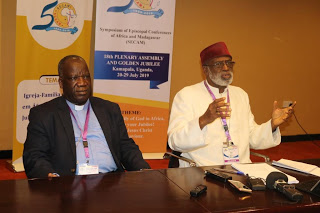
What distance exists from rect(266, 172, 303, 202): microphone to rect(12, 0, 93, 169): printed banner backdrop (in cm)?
390

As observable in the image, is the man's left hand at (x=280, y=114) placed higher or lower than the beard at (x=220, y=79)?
Result: lower

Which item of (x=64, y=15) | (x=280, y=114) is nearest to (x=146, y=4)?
(x=64, y=15)

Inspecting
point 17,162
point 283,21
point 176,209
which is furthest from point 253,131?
point 283,21

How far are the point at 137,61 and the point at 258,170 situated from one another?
12.4 ft

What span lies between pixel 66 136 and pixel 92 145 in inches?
8.2

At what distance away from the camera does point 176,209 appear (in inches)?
87.8

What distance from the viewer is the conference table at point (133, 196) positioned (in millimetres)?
2223

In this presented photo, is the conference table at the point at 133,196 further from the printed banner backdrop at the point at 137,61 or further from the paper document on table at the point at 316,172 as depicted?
the printed banner backdrop at the point at 137,61

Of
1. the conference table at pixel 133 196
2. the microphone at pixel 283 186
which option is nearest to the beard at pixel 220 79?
the conference table at pixel 133 196

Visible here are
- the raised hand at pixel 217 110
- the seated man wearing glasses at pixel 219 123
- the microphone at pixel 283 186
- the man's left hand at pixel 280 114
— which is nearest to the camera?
the microphone at pixel 283 186

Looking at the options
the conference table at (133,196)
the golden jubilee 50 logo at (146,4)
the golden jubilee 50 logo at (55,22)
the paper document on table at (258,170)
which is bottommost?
the conference table at (133,196)

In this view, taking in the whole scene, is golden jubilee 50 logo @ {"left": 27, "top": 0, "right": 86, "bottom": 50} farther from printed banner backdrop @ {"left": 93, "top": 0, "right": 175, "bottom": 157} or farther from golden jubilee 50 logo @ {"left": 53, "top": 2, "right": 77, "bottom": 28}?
printed banner backdrop @ {"left": 93, "top": 0, "right": 175, "bottom": 157}

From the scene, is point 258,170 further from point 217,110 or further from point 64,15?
point 64,15

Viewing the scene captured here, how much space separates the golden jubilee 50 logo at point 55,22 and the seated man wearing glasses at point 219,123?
243 cm
